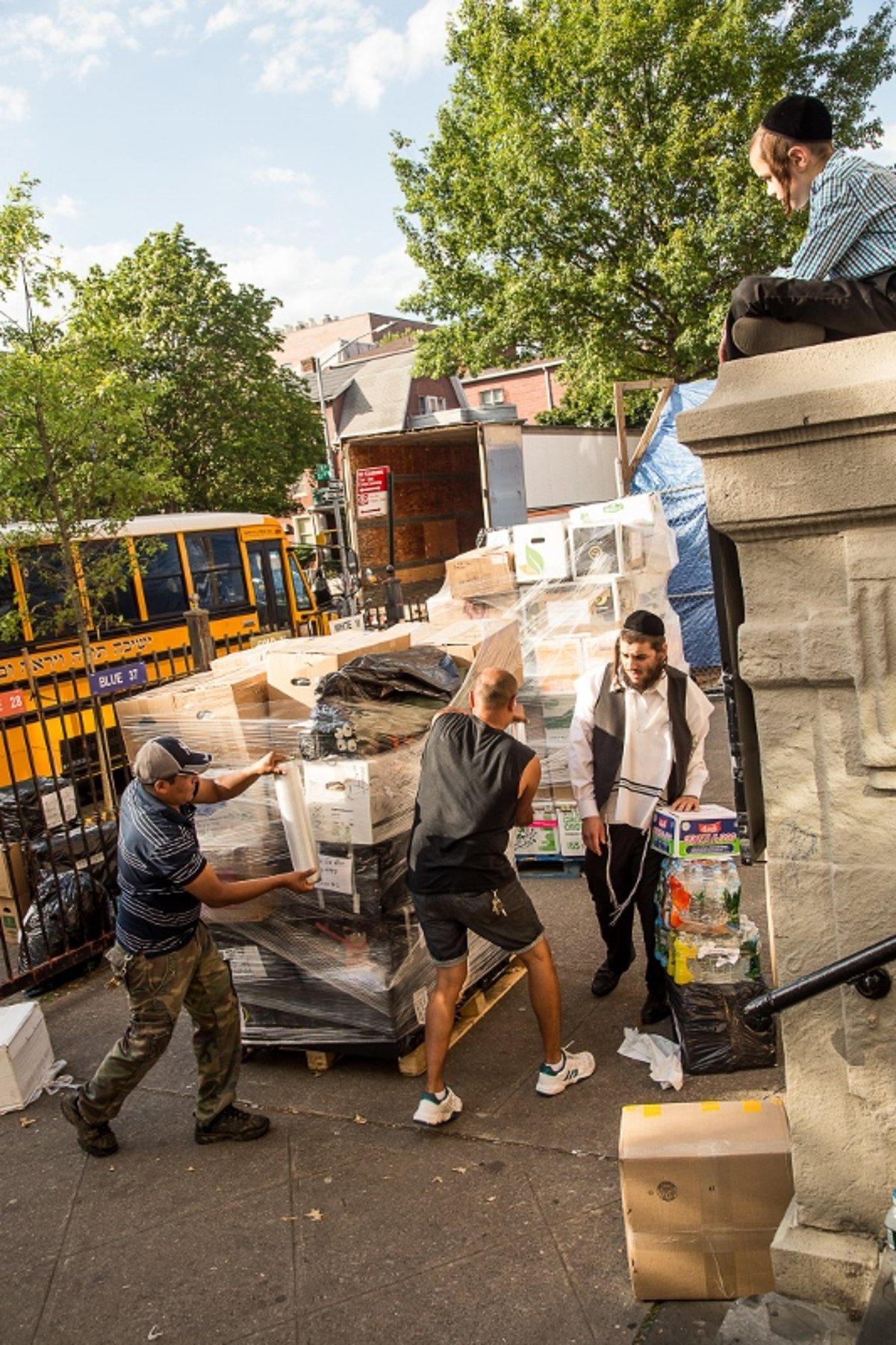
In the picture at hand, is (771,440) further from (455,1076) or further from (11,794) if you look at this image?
(11,794)

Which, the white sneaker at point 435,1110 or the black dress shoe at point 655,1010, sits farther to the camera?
the black dress shoe at point 655,1010

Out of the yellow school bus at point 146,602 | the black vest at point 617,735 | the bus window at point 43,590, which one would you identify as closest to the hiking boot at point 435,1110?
the black vest at point 617,735

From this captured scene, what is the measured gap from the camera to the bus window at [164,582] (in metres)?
14.2

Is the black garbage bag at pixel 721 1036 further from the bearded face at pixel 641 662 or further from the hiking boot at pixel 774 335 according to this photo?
the hiking boot at pixel 774 335

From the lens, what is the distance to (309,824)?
4.72 meters

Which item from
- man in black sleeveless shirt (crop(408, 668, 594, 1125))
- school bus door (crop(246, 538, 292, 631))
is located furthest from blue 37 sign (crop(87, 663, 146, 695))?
school bus door (crop(246, 538, 292, 631))

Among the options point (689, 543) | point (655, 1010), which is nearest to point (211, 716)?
point (655, 1010)

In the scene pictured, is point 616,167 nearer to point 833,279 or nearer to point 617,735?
point 617,735

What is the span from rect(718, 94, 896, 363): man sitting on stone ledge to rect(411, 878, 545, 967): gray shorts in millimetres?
2543

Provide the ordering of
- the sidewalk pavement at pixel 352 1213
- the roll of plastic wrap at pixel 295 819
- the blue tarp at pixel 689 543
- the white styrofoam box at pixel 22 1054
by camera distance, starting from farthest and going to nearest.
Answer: the blue tarp at pixel 689 543 < the white styrofoam box at pixel 22 1054 < the roll of plastic wrap at pixel 295 819 < the sidewalk pavement at pixel 352 1213

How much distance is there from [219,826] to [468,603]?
3.86m

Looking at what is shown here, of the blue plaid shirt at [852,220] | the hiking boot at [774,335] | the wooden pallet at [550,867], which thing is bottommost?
the wooden pallet at [550,867]

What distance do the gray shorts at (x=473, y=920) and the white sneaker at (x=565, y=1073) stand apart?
54cm

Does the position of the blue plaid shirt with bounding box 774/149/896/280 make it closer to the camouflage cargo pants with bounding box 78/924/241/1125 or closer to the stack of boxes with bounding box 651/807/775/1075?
the stack of boxes with bounding box 651/807/775/1075
